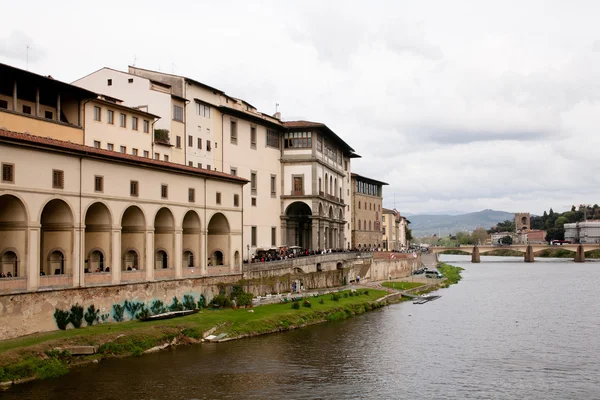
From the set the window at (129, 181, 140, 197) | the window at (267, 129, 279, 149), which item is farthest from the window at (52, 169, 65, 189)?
the window at (267, 129, 279, 149)

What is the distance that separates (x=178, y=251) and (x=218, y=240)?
8.31 m

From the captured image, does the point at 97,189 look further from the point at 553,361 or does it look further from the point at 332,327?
the point at 553,361

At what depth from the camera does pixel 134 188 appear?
4678 cm

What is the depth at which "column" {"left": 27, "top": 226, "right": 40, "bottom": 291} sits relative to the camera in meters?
37.2

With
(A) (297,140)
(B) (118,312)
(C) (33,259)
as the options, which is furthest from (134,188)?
(A) (297,140)

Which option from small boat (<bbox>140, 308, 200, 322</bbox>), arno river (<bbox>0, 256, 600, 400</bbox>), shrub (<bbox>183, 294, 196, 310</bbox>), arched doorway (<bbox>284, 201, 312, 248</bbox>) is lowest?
arno river (<bbox>0, 256, 600, 400</bbox>)

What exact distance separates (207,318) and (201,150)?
82.9ft

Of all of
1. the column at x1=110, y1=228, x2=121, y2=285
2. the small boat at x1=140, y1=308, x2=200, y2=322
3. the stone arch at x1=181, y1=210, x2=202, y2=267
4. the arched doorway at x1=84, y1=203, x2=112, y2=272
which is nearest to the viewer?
the column at x1=110, y1=228, x2=121, y2=285

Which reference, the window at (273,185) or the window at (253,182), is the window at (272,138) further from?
the window at (253,182)

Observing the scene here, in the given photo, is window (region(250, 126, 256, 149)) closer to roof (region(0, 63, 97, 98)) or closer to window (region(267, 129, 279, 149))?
window (region(267, 129, 279, 149))

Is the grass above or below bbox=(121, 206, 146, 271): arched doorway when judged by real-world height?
below

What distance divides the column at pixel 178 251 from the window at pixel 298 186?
33074 millimetres

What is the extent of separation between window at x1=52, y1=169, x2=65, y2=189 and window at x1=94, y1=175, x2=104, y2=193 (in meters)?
3.05

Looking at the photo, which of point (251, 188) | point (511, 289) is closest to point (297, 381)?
point (251, 188)
